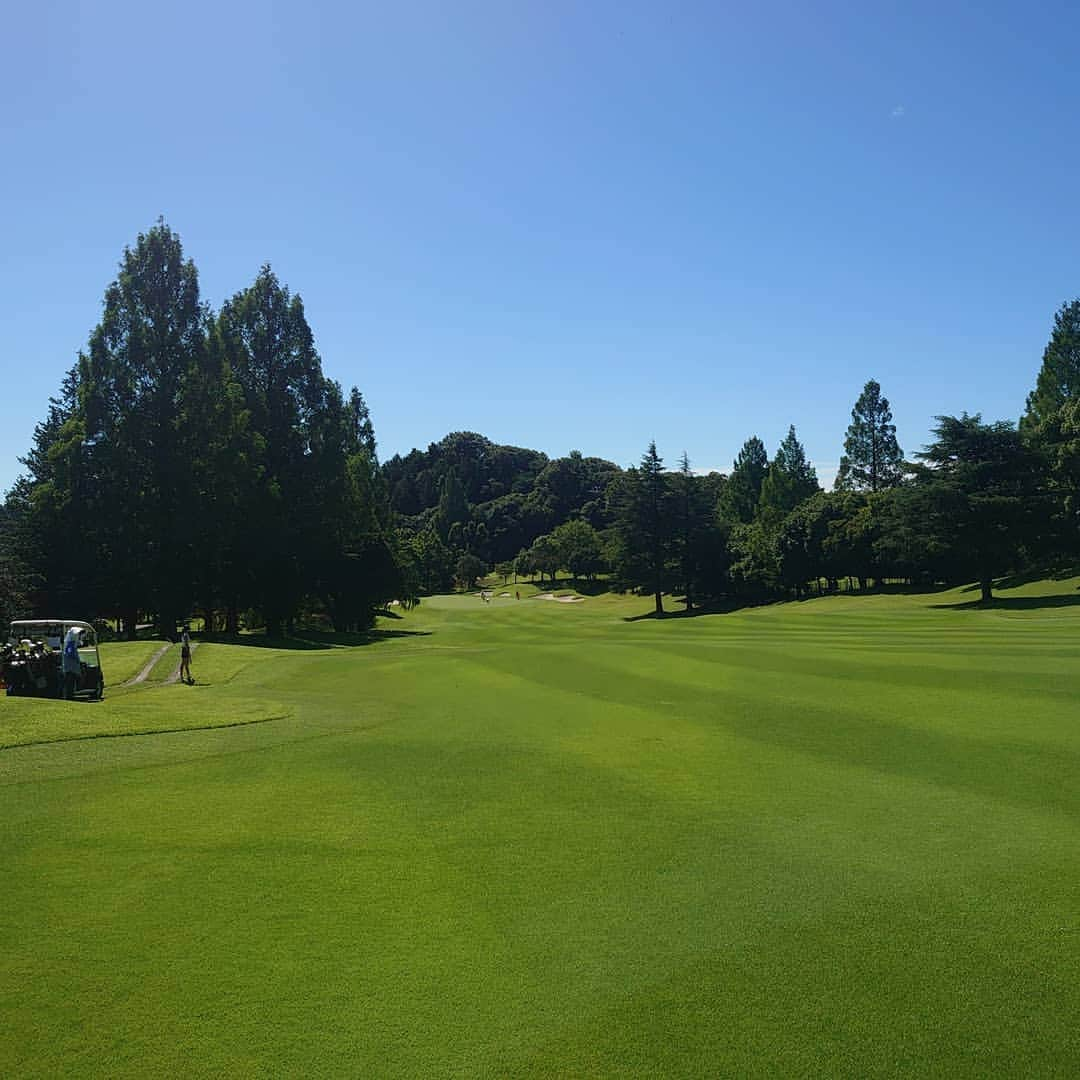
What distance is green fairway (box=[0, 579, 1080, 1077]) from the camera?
503cm

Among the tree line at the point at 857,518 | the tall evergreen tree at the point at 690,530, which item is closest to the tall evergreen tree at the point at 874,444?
the tree line at the point at 857,518

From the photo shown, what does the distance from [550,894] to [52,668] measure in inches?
702

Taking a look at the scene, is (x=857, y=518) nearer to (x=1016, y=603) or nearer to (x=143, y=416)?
(x=1016, y=603)

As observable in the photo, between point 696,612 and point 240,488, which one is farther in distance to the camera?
point 696,612

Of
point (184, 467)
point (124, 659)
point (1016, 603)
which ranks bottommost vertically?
point (1016, 603)

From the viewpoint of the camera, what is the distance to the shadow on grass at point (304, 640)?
44.3 m

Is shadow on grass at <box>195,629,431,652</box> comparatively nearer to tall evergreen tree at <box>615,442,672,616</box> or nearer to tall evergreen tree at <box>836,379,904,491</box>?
tall evergreen tree at <box>615,442,672,616</box>

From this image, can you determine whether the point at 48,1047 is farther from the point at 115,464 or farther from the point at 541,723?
the point at 115,464

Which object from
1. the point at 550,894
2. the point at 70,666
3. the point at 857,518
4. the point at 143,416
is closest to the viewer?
the point at 550,894

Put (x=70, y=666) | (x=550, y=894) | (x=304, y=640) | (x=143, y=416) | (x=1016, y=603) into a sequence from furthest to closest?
(x=304, y=640)
(x=1016, y=603)
(x=143, y=416)
(x=70, y=666)
(x=550, y=894)

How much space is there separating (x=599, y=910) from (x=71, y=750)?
31.8 feet

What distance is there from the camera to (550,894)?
709cm

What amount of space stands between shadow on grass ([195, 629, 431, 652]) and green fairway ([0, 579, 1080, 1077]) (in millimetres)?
29225

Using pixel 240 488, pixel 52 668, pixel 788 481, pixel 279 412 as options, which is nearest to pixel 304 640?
pixel 240 488
